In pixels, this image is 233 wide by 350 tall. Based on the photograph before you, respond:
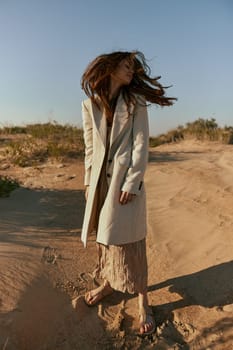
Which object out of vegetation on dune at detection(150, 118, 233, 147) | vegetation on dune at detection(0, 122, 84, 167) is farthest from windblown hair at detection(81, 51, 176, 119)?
vegetation on dune at detection(150, 118, 233, 147)

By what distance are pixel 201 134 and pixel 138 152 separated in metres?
11.9

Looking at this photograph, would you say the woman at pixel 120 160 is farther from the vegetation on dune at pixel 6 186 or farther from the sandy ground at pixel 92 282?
the vegetation on dune at pixel 6 186

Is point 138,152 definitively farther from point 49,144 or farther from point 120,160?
point 49,144

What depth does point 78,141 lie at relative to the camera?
31.8 ft

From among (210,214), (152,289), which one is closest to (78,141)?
(210,214)

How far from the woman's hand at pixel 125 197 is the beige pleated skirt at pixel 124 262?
0.65ft

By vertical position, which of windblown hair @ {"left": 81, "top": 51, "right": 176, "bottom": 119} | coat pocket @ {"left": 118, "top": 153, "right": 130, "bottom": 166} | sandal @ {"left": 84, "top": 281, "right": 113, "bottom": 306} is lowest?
sandal @ {"left": 84, "top": 281, "right": 113, "bottom": 306}

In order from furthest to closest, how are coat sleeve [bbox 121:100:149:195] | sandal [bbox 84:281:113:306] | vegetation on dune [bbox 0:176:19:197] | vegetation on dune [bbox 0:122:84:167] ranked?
vegetation on dune [bbox 0:122:84:167]
vegetation on dune [bbox 0:176:19:197]
sandal [bbox 84:281:113:306]
coat sleeve [bbox 121:100:149:195]

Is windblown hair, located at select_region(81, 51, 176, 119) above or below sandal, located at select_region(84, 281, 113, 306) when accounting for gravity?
above

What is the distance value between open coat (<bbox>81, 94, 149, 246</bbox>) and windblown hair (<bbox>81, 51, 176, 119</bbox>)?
74 mm

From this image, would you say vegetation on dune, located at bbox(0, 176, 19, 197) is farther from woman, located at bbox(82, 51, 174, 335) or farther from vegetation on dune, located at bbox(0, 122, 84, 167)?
woman, located at bbox(82, 51, 174, 335)

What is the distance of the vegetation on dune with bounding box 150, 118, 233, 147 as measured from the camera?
13484mm

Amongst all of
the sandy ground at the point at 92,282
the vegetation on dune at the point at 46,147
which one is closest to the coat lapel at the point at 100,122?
the sandy ground at the point at 92,282

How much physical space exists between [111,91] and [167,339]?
1730mm
